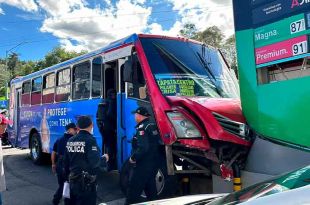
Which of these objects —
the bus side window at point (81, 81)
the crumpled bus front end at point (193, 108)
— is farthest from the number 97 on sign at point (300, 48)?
the bus side window at point (81, 81)

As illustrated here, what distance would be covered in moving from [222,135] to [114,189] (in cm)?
395

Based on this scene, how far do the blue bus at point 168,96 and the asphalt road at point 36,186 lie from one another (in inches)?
33.4

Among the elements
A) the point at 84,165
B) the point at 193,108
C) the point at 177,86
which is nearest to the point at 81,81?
the point at 177,86

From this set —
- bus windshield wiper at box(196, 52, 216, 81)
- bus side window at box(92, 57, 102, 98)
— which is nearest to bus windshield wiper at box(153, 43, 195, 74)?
bus windshield wiper at box(196, 52, 216, 81)

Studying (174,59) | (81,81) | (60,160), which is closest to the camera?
(174,59)

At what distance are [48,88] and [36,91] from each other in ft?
3.77

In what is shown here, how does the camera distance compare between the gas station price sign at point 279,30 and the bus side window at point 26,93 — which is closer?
the gas station price sign at point 279,30

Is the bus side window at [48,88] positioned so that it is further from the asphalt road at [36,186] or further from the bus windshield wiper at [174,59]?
the bus windshield wiper at [174,59]

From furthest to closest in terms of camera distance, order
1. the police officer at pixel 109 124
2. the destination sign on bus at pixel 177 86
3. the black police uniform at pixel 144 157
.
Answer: the police officer at pixel 109 124 → the destination sign on bus at pixel 177 86 → the black police uniform at pixel 144 157

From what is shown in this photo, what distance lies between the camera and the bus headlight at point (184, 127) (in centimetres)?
498

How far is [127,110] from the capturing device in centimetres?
678

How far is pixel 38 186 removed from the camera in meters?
8.59

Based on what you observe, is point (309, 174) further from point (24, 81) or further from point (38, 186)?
point (24, 81)

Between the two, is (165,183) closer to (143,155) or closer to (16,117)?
(143,155)
